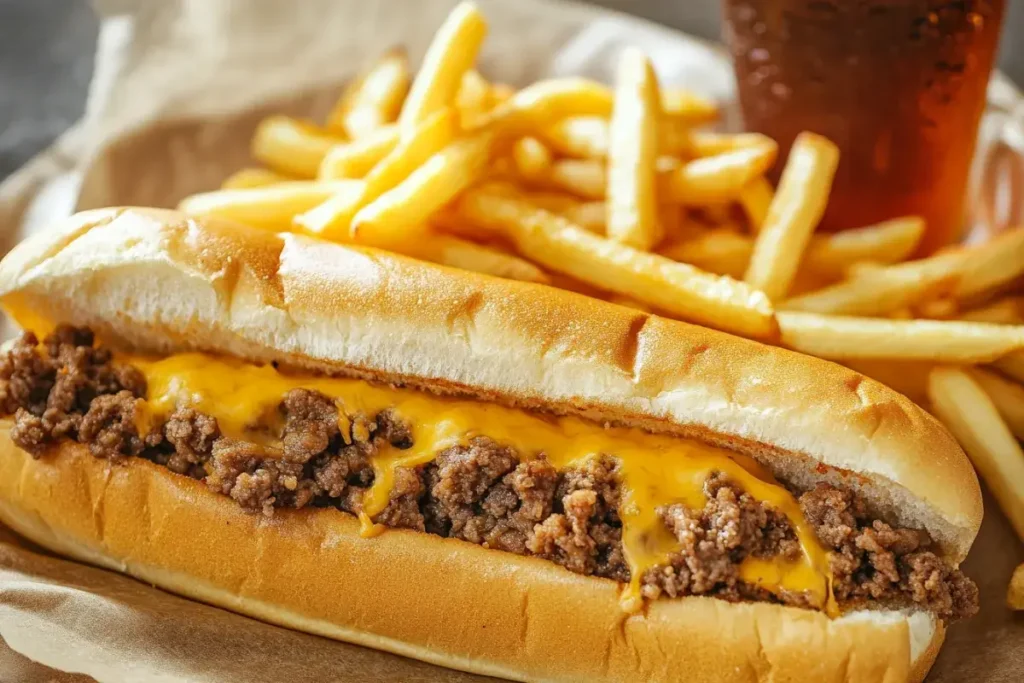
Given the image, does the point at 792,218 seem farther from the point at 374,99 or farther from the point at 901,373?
the point at 374,99

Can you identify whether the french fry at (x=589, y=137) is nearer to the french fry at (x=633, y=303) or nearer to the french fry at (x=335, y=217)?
the french fry at (x=633, y=303)

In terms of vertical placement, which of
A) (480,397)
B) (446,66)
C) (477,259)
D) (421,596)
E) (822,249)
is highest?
(446,66)

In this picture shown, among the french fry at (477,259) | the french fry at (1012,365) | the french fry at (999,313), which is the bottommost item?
the french fry at (1012,365)

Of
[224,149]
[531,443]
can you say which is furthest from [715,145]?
[224,149]

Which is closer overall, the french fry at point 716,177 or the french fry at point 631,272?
the french fry at point 631,272

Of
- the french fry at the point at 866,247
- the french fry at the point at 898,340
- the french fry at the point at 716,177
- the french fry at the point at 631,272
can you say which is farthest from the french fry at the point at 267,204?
the french fry at the point at 866,247

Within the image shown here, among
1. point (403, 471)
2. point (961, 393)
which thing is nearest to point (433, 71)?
point (403, 471)

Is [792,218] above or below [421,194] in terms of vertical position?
below
